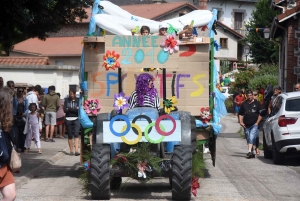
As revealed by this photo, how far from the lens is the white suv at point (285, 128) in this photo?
642 inches

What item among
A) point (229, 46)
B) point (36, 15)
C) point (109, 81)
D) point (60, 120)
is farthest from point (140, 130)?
point (229, 46)

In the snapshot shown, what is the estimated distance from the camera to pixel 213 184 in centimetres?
1295

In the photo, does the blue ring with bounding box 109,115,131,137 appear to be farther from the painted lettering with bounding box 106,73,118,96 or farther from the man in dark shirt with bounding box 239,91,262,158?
the man in dark shirt with bounding box 239,91,262,158

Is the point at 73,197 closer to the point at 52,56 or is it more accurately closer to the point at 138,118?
the point at 138,118

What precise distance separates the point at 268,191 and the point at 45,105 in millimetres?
12017

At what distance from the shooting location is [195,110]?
13469mm

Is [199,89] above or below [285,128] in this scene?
above

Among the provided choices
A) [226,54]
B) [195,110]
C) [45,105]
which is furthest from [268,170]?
[226,54]

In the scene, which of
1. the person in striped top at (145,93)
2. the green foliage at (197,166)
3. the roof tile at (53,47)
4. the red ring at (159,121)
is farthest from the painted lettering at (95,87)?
the roof tile at (53,47)

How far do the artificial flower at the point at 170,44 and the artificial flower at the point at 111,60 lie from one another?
807mm

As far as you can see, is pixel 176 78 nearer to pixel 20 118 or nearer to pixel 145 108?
pixel 145 108

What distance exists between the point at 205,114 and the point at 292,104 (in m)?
4.13

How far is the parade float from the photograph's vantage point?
10898 millimetres

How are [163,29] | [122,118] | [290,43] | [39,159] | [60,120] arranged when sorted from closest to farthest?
[122,118] < [163,29] < [39,159] < [60,120] < [290,43]
